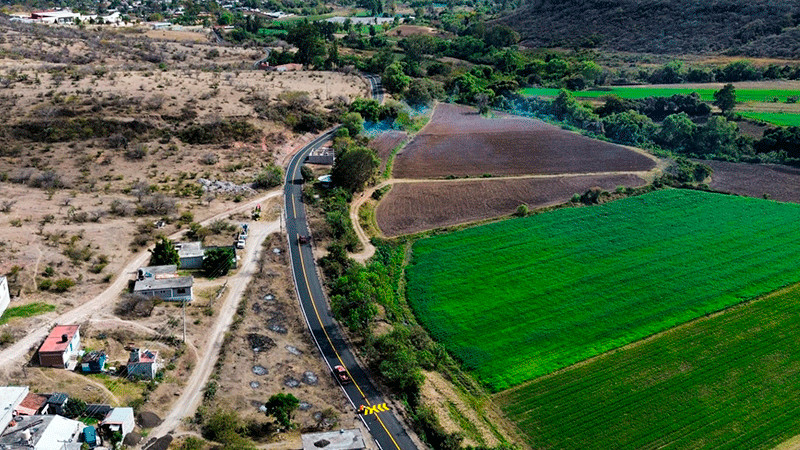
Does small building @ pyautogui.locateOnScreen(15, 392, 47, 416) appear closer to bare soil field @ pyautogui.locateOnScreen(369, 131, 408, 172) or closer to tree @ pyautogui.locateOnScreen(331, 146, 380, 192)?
tree @ pyautogui.locateOnScreen(331, 146, 380, 192)

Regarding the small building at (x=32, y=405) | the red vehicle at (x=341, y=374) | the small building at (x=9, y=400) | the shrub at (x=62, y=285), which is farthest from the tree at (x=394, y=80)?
the small building at (x=9, y=400)

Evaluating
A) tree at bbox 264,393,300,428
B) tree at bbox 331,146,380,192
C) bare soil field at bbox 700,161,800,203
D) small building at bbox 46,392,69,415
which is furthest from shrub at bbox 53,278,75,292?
bare soil field at bbox 700,161,800,203

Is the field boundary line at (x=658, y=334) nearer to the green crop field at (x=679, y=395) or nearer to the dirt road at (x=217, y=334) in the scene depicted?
the green crop field at (x=679, y=395)

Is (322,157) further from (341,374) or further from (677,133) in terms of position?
(677,133)

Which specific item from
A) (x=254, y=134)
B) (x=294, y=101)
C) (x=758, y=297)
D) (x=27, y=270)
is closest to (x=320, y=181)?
(x=254, y=134)

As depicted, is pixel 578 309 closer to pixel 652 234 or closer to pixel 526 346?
pixel 526 346

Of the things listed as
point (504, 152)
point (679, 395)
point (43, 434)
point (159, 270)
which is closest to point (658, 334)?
point (679, 395)
